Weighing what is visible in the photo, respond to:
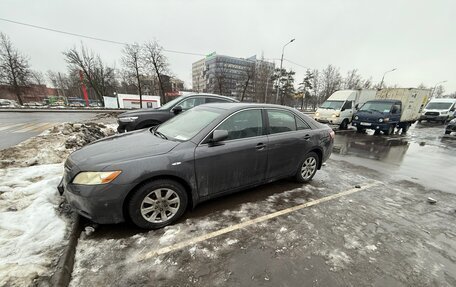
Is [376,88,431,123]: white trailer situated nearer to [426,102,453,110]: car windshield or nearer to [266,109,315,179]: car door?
[426,102,453,110]: car windshield

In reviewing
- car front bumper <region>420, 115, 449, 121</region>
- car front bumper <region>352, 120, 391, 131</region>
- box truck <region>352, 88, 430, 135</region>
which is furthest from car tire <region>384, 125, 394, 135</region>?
car front bumper <region>420, 115, 449, 121</region>

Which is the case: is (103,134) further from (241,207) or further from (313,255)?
(313,255)

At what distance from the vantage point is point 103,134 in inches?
284

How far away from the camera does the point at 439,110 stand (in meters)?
18.4

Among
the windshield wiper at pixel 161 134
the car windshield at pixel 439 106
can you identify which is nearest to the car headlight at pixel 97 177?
the windshield wiper at pixel 161 134

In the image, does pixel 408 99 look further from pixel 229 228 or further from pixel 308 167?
pixel 229 228

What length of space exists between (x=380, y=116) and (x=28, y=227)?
1397 centimetres

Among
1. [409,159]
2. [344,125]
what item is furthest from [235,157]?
[344,125]

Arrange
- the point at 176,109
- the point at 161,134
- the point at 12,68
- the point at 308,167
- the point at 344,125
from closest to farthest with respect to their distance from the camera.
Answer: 1. the point at 161,134
2. the point at 308,167
3. the point at 176,109
4. the point at 344,125
5. the point at 12,68

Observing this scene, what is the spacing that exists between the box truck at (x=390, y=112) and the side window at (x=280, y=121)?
10.0 meters

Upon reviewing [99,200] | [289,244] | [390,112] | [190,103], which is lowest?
[289,244]

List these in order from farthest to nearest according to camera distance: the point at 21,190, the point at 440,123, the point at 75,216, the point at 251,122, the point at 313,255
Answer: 1. the point at 440,123
2. the point at 251,122
3. the point at 21,190
4. the point at 75,216
5. the point at 313,255

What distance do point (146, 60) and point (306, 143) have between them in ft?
116

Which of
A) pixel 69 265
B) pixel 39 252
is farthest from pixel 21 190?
pixel 69 265
